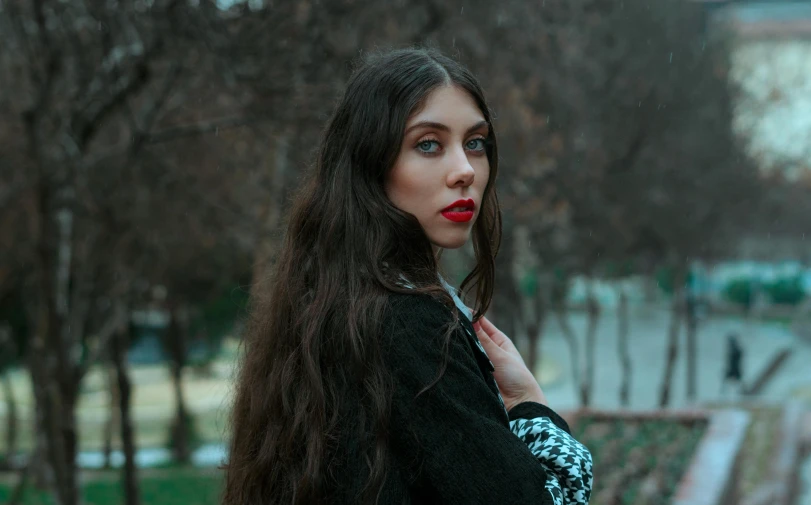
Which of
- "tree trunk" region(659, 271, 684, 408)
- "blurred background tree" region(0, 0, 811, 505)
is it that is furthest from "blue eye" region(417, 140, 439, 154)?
"tree trunk" region(659, 271, 684, 408)

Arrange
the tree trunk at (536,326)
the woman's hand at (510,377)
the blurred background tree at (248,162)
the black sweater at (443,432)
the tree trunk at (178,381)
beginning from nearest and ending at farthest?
the black sweater at (443,432) → the woman's hand at (510,377) → the blurred background tree at (248,162) → the tree trunk at (536,326) → the tree trunk at (178,381)

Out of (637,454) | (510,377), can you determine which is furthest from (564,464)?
(637,454)

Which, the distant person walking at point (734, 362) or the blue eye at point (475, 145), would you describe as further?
the distant person walking at point (734, 362)

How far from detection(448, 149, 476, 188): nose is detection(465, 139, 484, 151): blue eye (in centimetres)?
8

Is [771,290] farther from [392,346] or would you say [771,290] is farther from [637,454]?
[392,346]

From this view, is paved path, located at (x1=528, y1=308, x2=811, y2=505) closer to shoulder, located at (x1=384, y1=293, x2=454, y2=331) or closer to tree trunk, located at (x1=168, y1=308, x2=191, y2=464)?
tree trunk, located at (x1=168, y1=308, x2=191, y2=464)

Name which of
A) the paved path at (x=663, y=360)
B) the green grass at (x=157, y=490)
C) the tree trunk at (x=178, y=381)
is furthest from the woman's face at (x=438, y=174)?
the tree trunk at (x=178, y=381)

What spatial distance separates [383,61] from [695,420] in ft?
32.0

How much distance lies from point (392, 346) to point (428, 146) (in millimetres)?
470

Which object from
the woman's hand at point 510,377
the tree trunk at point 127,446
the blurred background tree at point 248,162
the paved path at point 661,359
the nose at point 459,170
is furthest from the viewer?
the paved path at point 661,359

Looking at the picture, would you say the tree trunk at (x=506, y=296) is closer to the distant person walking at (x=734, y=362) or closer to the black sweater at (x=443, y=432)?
the distant person walking at (x=734, y=362)

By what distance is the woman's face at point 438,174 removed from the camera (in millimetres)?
2066

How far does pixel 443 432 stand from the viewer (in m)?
1.83

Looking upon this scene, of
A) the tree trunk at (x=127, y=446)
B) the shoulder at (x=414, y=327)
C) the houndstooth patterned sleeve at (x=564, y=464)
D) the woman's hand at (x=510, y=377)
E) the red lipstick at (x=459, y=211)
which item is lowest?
the tree trunk at (x=127, y=446)
